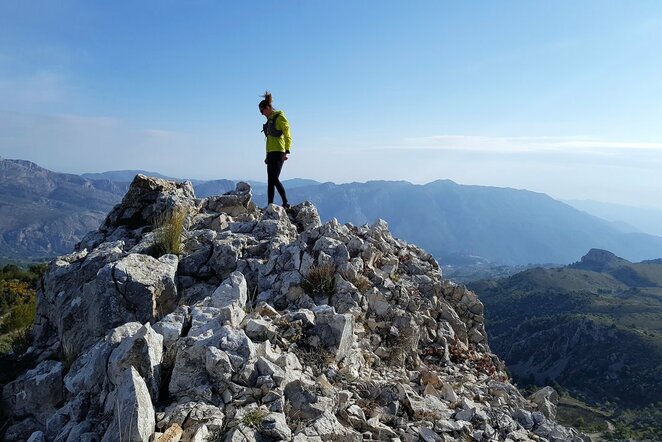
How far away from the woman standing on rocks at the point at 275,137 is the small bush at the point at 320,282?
527cm

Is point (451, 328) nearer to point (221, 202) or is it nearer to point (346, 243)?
point (346, 243)

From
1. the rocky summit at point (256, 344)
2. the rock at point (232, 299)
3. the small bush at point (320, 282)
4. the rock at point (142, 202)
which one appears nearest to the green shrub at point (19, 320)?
the rock at point (142, 202)

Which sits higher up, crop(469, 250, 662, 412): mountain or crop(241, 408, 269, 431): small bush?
crop(241, 408, 269, 431): small bush

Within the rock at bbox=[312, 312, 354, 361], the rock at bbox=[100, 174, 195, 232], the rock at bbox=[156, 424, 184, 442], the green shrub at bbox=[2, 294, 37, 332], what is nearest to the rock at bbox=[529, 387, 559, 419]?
the rock at bbox=[312, 312, 354, 361]

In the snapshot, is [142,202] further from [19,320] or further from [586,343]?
[586,343]

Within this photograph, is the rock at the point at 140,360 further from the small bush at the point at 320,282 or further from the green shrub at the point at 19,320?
the green shrub at the point at 19,320

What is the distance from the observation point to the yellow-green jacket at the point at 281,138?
14758mm

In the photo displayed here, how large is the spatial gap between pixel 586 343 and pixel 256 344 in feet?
473

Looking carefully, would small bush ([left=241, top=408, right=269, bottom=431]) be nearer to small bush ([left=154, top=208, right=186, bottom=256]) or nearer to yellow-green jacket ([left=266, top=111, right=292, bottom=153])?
small bush ([left=154, top=208, right=186, bottom=256])

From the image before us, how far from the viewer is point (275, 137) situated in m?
14.9

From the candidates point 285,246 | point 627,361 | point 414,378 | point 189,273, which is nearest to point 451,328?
Answer: point 414,378

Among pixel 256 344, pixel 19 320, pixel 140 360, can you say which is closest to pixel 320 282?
pixel 256 344

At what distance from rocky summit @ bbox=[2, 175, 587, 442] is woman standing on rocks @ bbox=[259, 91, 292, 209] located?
144 centimetres

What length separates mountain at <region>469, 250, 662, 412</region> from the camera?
10169cm
